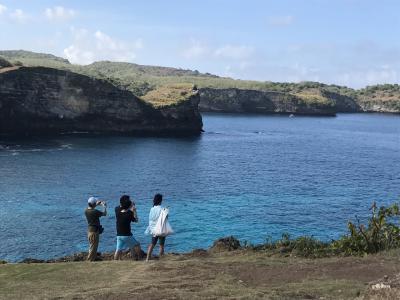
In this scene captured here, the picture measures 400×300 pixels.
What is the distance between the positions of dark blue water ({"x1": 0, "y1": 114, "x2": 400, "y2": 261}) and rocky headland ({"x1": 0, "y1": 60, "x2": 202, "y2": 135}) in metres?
12.1

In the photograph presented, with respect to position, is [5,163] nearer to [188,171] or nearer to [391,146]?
[188,171]

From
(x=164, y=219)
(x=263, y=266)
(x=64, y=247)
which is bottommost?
(x=64, y=247)

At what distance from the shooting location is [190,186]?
6312 cm

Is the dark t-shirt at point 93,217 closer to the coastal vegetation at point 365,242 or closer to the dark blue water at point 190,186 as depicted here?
the coastal vegetation at point 365,242

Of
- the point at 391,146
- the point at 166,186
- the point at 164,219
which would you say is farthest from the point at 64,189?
the point at 391,146

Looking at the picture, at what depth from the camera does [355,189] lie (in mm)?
62188

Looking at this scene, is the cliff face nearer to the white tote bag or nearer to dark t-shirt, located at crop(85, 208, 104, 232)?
dark t-shirt, located at crop(85, 208, 104, 232)

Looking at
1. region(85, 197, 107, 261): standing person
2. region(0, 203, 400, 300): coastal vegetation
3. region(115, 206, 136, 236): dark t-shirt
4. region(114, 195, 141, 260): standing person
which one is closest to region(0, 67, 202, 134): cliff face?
region(85, 197, 107, 261): standing person

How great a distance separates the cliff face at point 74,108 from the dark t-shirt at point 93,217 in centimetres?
9758

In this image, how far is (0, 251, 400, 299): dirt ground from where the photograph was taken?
1293 cm

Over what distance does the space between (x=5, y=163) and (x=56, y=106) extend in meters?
44.1

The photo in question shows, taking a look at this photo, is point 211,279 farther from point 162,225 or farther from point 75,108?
point 75,108

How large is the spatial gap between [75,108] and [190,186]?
64.8 meters

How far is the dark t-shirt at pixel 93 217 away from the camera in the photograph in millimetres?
18469
